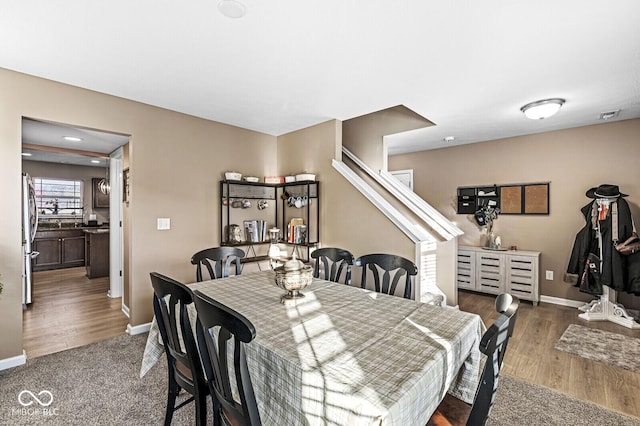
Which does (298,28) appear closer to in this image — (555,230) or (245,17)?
(245,17)

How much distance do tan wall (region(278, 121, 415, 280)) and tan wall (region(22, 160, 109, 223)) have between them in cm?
553

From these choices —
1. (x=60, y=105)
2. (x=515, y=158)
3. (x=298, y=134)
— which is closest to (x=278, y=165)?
(x=298, y=134)

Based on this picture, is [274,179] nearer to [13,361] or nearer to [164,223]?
[164,223]

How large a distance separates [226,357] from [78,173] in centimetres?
788

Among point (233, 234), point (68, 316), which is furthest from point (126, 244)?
point (68, 316)

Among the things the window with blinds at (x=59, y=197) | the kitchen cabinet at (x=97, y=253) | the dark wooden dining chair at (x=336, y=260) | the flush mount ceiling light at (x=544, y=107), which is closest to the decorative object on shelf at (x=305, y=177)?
the dark wooden dining chair at (x=336, y=260)

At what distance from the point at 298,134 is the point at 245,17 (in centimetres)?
238

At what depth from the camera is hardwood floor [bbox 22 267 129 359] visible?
9.80ft

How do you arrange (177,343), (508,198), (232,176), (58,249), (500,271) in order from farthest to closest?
(58,249) → (508,198) → (500,271) → (232,176) → (177,343)

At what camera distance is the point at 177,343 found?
1580 mm

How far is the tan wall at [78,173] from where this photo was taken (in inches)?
252

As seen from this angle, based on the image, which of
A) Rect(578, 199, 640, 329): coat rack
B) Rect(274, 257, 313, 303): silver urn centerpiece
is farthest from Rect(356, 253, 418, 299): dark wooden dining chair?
Rect(578, 199, 640, 329): coat rack

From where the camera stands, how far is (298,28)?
1.90 meters

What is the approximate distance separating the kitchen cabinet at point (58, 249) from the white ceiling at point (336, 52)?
5.00 m
